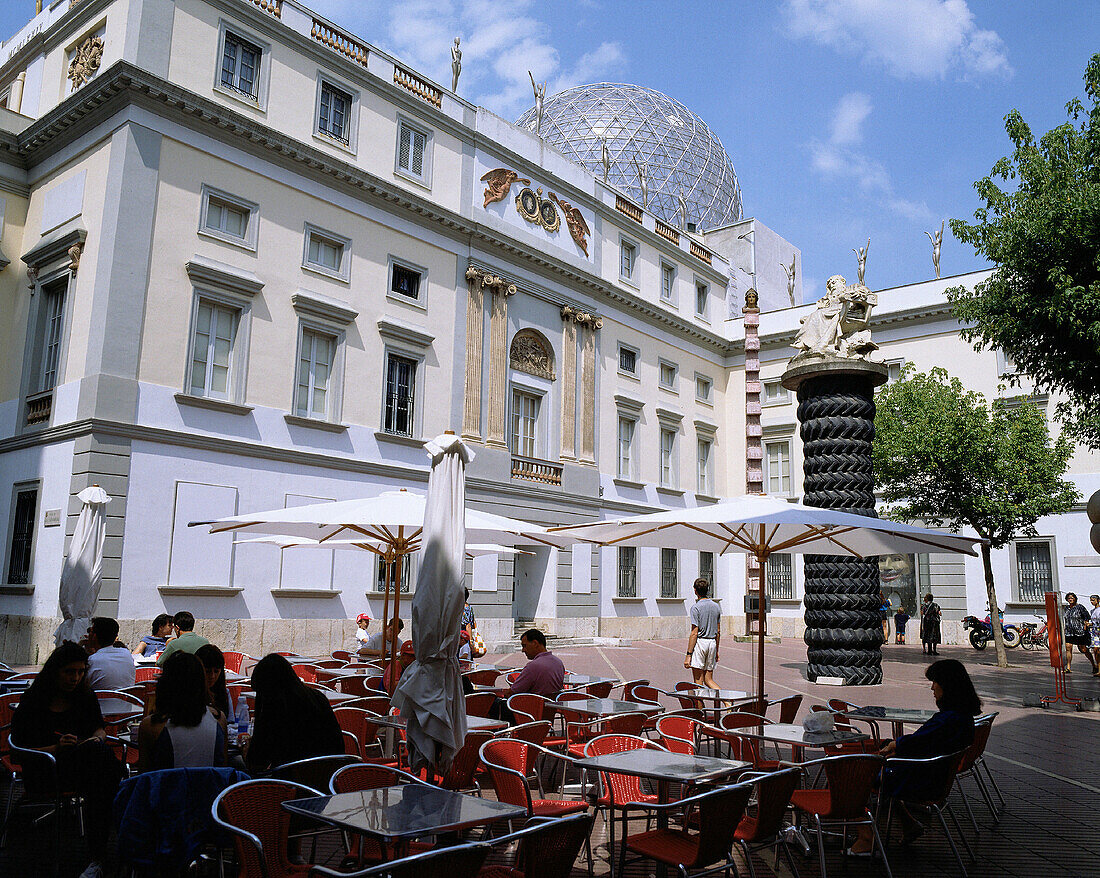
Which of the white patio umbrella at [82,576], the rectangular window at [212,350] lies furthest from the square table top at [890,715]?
the rectangular window at [212,350]

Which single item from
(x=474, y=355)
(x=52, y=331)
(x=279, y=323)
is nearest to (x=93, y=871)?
(x=279, y=323)

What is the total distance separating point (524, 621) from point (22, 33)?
21.3 metres

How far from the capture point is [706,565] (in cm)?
3328

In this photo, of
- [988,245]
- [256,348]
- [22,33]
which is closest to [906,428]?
[988,245]

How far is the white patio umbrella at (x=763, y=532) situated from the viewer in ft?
26.3

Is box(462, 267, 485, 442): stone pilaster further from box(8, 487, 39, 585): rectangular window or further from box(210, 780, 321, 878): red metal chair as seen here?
box(210, 780, 321, 878): red metal chair

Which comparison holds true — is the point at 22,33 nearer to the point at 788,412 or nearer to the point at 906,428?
the point at 906,428

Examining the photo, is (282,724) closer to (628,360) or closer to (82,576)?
(82,576)

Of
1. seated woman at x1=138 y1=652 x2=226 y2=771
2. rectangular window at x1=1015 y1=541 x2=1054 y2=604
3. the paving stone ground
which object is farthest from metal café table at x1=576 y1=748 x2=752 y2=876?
rectangular window at x1=1015 y1=541 x2=1054 y2=604

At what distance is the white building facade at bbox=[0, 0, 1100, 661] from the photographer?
55.3 feet

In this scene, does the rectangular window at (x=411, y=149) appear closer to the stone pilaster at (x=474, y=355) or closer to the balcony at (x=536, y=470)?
the stone pilaster at (x=474, y=355)

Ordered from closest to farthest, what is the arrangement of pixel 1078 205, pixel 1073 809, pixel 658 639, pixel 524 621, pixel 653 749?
pixel 653 749 < pixel 1073 809 < pixel 1078 205 < pixel 524 621 < pixel 658 639

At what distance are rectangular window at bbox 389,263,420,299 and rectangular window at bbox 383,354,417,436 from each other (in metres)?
1.85

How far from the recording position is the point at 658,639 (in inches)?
1171
